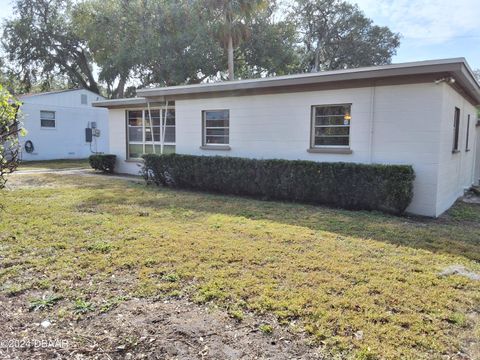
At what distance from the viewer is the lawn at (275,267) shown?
9.57 feet

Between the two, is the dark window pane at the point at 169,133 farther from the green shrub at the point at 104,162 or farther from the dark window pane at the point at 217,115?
the green shrub at the point at 104,162

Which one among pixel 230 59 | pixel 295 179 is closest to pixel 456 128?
pixel 295 179

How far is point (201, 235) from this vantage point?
5.30m

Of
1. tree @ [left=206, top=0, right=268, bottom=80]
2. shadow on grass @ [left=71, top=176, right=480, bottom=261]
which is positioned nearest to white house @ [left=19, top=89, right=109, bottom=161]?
tree @ [left=206, top=0, right=268, bottom=80]

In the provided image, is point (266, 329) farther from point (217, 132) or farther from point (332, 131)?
point (217, 132)

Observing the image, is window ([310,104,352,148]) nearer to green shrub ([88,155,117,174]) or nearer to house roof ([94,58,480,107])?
house roof ([94,58,480,107])

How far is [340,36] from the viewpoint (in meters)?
29.0

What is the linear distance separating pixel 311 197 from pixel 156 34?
16.5m

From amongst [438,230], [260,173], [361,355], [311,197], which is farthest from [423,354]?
[260,173]

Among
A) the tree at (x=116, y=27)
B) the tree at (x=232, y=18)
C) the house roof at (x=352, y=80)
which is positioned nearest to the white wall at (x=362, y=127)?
the house roof at (x=352, y=80)

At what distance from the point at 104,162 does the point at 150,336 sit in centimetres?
1166

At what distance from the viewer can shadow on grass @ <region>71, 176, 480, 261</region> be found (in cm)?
539

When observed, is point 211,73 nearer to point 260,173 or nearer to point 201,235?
point 260,173

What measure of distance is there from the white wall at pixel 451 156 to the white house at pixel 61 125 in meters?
18.4
